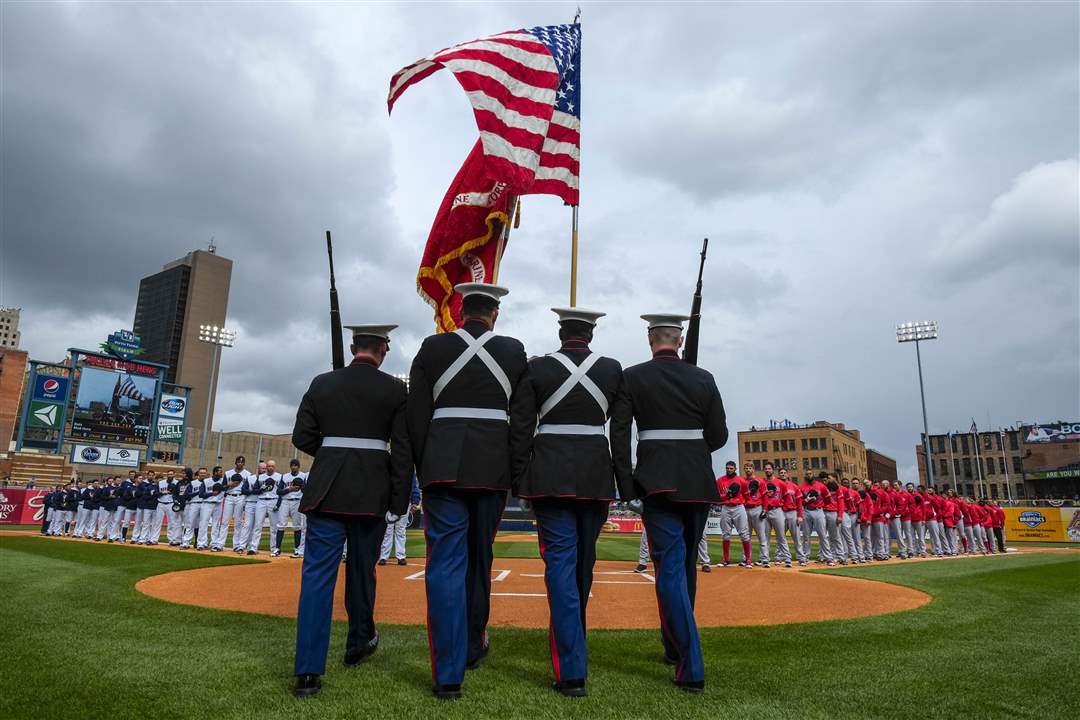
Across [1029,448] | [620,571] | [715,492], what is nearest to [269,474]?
[620,571]

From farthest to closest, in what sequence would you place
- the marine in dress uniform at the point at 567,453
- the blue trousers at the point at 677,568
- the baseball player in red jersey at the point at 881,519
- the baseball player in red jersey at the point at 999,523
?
the baseball player in red jersey at the point at 999,523
the baseball player in red jersey at the point at 881,519
the marine in dress uniform at the point at 567,453
the blue trousers at the point at 677,568

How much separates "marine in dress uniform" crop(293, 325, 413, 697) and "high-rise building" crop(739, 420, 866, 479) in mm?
99885

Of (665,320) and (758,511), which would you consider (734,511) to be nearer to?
(758,511)

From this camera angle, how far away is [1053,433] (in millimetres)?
71750

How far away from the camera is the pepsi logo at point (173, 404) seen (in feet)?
167

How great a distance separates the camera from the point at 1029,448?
8300 centimetres

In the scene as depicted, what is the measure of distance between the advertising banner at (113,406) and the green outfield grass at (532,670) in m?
44.9

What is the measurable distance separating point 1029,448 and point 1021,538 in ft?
200

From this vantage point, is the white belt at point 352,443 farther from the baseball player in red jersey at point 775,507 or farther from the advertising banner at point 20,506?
the advertising banner at point 20,506

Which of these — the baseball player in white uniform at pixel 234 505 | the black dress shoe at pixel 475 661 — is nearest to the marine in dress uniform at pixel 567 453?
the black dress shoe at pixel 475 661

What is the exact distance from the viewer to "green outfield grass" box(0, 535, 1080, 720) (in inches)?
136

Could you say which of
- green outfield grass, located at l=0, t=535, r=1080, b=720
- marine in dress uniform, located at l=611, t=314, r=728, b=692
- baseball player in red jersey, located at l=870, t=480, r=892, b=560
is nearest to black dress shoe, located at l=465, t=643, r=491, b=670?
green outfield grass, located at l=0, t=535, r=1080, b=720

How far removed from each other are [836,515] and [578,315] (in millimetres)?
14995

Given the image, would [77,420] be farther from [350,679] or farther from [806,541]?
[350,679]
